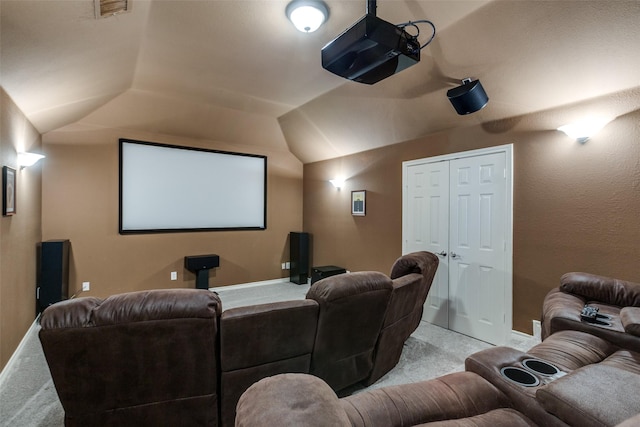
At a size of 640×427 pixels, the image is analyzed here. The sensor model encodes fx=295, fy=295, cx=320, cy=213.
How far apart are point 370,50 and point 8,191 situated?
129 inches

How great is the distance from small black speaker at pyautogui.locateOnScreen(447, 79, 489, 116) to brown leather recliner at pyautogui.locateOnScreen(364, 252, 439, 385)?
1.51m

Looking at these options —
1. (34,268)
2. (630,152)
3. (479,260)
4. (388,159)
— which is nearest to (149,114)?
(34,268)

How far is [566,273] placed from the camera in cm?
278

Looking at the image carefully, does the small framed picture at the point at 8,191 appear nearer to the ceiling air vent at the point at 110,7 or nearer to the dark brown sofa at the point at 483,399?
the ceiling air vent at the point at 110,7

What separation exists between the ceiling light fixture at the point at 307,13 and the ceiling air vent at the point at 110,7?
3.75ft

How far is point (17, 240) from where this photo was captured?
9.59ft

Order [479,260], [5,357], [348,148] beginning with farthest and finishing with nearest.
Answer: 1. [348,148]
2. [479,260]
3. [5,357]

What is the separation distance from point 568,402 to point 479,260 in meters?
2.67

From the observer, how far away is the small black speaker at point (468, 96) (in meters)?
2.75

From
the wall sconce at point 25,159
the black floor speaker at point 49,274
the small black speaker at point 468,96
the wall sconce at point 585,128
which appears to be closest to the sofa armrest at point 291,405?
the small black speaker at point 468,96

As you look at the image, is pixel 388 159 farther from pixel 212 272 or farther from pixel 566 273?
pixel 212 272

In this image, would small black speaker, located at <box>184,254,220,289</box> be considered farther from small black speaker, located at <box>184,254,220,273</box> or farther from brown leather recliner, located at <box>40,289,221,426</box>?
brown leather recliner, located at <box>40,289,221,426</box>

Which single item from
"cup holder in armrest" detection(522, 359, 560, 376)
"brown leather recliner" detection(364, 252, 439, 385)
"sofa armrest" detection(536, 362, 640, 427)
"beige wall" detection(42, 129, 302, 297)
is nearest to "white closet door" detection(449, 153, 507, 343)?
"brown leather recliner" detection(364, 252, 439, 385)

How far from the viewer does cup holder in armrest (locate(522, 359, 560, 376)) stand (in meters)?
1.39
